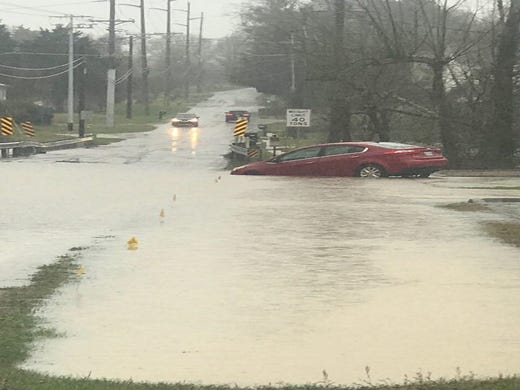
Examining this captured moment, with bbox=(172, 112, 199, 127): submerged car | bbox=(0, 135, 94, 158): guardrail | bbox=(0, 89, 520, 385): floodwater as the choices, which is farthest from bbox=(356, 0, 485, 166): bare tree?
bbox=(172, 112, 199, 127): submerged car

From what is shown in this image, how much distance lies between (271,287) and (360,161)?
18.8 meters

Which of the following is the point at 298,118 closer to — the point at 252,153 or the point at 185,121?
the point at 252,153

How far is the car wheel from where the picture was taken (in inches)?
1136

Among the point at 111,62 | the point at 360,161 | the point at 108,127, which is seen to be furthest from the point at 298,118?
the point at 108,127

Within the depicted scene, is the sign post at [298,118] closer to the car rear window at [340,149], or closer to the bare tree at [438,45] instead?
the bare tree at [438,45]

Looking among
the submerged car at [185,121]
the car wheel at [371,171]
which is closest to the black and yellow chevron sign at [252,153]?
the car wheel at [371,171]

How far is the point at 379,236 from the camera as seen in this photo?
14727mm

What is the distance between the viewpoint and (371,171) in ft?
94.8

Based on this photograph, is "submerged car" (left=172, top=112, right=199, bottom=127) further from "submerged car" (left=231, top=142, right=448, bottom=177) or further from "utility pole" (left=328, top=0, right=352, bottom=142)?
"submerged car" (left=231, top=142, right=448, bottom=177)

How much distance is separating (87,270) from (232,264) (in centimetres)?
172

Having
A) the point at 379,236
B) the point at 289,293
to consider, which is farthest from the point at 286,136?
the point at 289,293

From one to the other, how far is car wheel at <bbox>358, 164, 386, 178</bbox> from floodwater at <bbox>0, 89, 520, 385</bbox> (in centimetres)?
606

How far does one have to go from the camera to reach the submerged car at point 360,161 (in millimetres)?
28781

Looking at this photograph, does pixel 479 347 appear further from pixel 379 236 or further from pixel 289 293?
pixel 379 236
